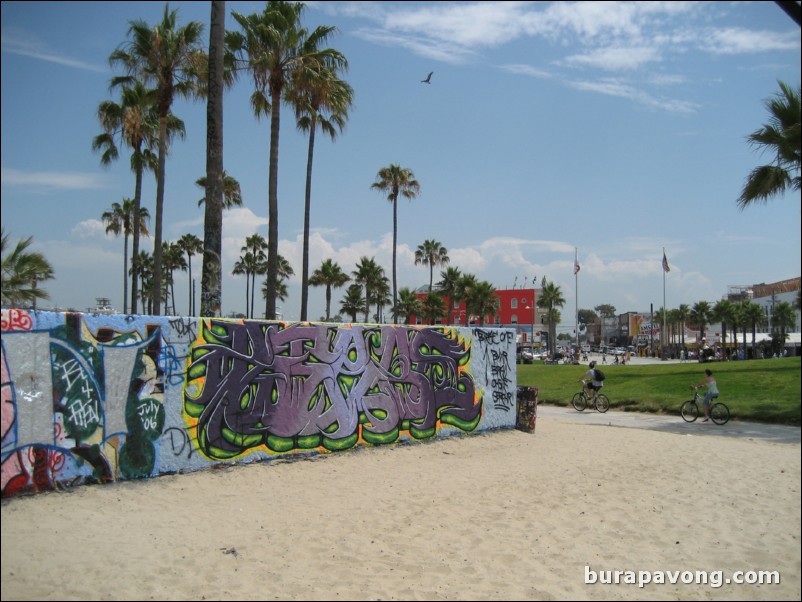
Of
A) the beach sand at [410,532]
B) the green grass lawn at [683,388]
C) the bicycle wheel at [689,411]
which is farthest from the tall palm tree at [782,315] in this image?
the beach sand at [410,532]

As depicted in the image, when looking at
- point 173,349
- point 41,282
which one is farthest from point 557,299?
point 173,349

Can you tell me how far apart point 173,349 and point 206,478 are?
1.93 metres

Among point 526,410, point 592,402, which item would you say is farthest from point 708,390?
point 592,402

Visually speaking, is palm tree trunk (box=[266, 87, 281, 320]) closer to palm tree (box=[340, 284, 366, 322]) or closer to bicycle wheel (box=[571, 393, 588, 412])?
bicycle wheel (box=[571, 393, 588, 412])

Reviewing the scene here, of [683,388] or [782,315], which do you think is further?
[782,315]

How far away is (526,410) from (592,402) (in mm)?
7372

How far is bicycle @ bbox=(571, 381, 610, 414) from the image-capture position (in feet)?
69.8

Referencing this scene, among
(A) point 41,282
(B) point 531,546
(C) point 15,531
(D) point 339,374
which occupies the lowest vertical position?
(B) point 531,546

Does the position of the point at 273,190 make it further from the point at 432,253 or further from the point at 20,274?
the point at 432,253

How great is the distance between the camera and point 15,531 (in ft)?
18.9

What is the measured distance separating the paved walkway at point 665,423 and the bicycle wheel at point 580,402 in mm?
188

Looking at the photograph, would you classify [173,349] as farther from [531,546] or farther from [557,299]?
[557,299]

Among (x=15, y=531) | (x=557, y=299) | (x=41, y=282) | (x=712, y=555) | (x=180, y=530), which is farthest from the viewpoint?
(x=557, y=299)

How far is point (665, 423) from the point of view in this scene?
17562 millimetres
